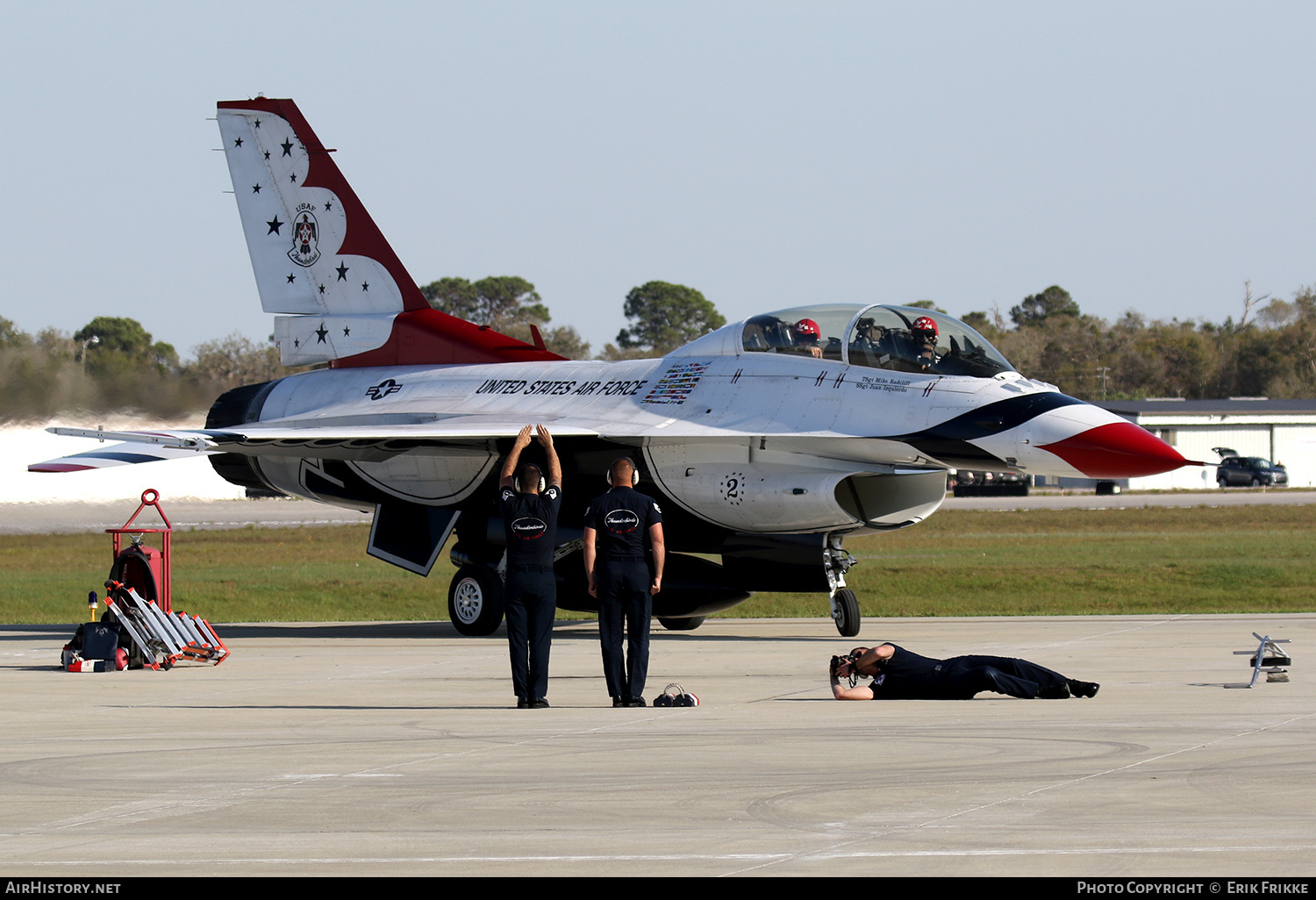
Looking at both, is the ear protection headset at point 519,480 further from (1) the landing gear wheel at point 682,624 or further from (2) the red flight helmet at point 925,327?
(1) the landing gear wheel at point 682,624

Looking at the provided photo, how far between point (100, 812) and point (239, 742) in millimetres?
2191

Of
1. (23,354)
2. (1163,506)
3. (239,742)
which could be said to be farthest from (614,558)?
(1163,506)

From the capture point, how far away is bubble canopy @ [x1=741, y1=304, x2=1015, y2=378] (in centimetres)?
1538

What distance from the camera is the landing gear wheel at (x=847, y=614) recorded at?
15742mm

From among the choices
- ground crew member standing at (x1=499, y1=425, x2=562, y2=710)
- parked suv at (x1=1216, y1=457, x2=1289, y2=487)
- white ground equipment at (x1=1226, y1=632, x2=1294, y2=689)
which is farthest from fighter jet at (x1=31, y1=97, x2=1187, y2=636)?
parked suv at (x1=1216, y1=457, x2=1289, y2=487)

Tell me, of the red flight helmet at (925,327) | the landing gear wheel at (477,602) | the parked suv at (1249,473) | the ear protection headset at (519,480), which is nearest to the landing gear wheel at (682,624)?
the landing gear wheel at (477,602)

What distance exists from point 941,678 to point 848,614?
5377mm

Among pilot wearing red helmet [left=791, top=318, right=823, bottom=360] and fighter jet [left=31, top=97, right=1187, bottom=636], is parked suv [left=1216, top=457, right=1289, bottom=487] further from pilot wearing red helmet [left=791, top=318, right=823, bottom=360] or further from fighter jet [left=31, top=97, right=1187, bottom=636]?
pilot wearing red helmet [left=791, top=318, right=823, bottom=360]

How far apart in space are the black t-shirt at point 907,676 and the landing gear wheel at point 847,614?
518 cm

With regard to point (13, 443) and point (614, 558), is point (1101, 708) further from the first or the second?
point (13, 443)

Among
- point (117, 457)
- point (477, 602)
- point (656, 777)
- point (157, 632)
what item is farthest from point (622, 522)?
point (117, 457)

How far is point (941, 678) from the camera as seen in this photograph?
10.4 meters

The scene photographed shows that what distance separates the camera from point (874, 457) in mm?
15695

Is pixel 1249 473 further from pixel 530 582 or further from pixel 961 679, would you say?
pixel 530 582
